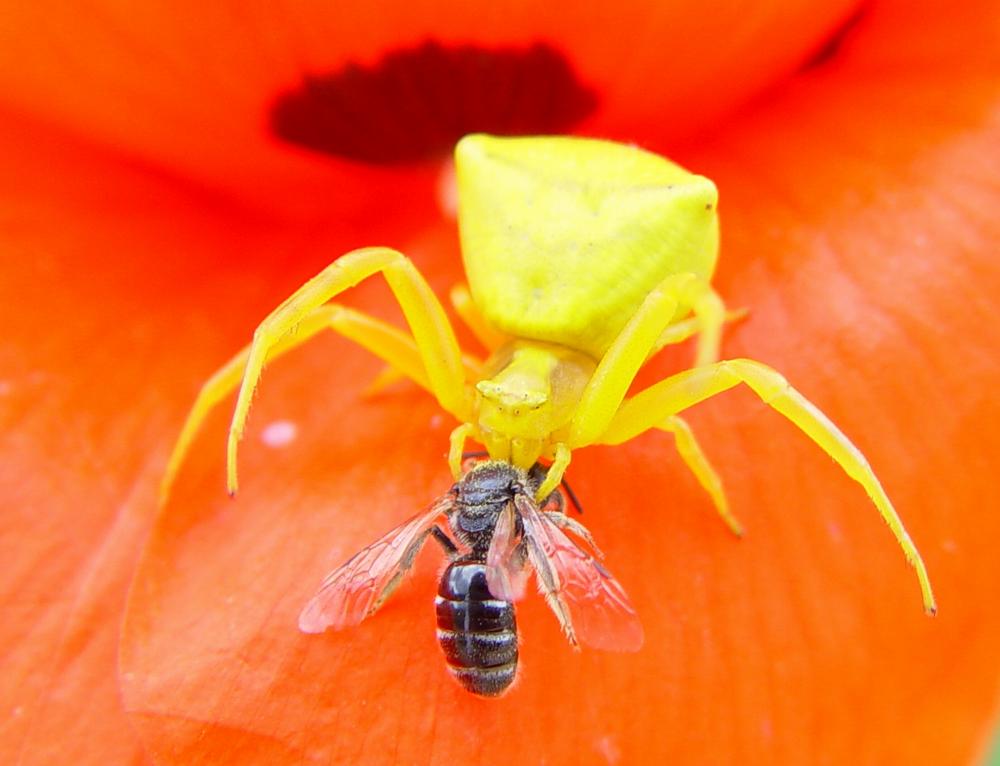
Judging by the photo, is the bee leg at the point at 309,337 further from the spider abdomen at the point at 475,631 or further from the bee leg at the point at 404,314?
the spider abdomen at the point at 475,631

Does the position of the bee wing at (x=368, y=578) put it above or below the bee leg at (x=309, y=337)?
below

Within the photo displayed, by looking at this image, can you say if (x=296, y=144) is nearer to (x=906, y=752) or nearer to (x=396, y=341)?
(x=396, y=341)

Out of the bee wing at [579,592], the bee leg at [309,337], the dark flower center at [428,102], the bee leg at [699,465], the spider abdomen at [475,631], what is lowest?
the spider abdomen at [475,631]

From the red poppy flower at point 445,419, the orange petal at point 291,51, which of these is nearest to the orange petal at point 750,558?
the red poppy flower at point 445,419

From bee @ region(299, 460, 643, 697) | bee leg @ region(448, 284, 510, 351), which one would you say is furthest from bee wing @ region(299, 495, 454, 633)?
bee leg @ region(448, 284, 510, 351)

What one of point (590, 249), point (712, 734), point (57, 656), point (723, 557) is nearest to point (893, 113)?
point (590, 249)

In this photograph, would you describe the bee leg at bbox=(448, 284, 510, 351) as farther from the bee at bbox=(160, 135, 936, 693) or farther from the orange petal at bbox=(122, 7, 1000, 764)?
the orange petal at bbox=(122, 7, 1000, 764)
